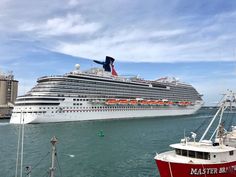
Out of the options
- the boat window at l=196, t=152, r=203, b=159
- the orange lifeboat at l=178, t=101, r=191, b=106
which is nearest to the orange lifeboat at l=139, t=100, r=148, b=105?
the orange lifeboat at l=178, t=101, r=191, b=106

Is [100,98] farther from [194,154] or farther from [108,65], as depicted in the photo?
[194,154]

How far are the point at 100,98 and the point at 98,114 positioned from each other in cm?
554

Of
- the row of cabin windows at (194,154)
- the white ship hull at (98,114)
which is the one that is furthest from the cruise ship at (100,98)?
the row of cabin windows at (194,154)

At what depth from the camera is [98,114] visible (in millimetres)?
83562

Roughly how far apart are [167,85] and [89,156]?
295 feet

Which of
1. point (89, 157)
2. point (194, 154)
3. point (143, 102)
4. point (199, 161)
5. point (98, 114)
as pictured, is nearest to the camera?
point (199, 161)

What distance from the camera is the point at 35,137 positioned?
149ft

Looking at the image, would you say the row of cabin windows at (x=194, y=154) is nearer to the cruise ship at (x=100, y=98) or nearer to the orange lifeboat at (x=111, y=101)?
the cruise ship at (x=100, y=98)

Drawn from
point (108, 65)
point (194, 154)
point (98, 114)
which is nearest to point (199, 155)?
point (194, 154)

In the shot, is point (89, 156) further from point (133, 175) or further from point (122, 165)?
point (133, 175)

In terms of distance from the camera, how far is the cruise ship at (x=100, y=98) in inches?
2805

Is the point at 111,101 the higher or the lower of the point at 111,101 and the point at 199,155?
the higher

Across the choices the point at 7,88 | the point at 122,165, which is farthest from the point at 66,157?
the point at 7,88

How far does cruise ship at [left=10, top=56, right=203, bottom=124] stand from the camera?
71.2m
